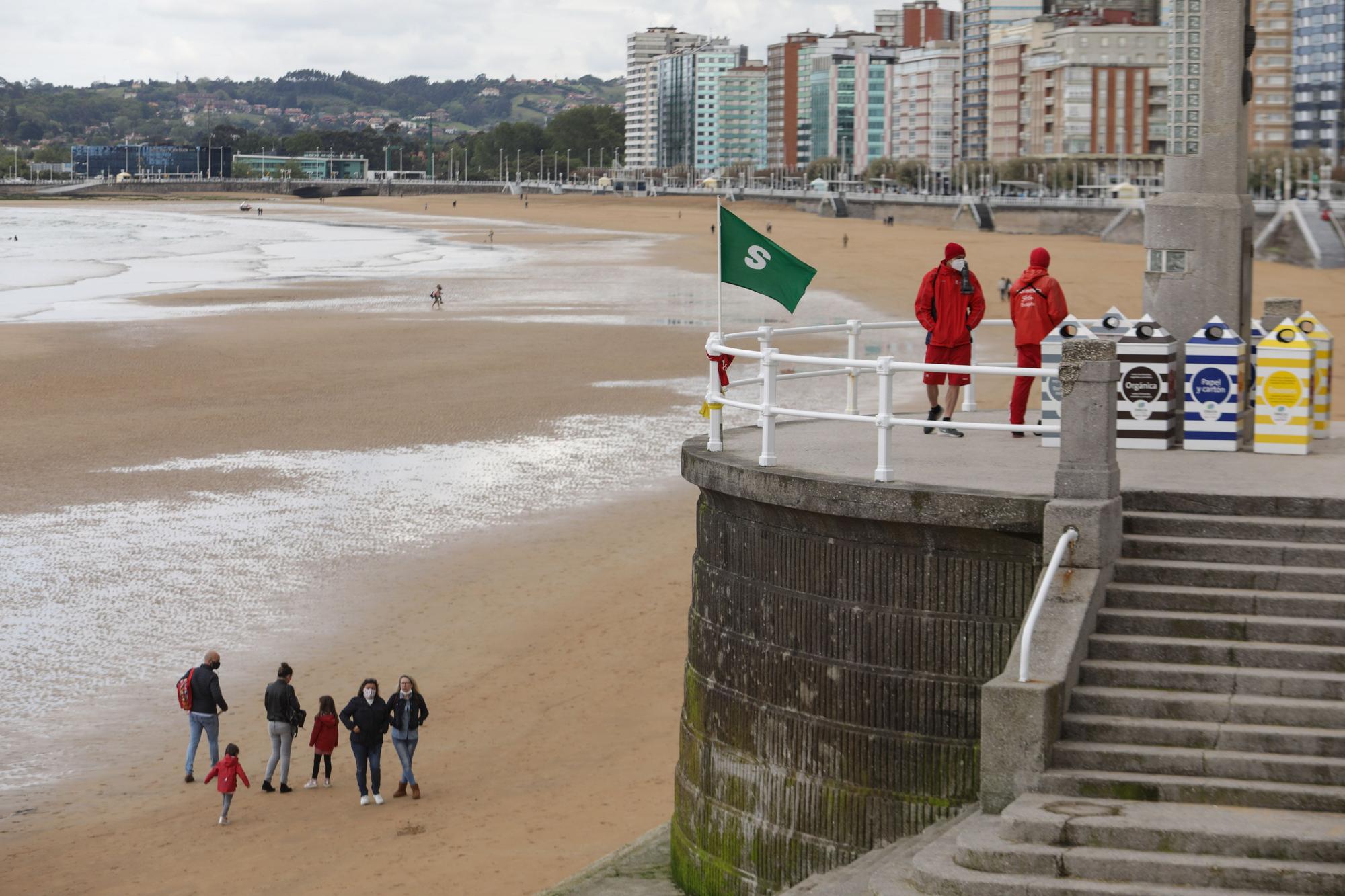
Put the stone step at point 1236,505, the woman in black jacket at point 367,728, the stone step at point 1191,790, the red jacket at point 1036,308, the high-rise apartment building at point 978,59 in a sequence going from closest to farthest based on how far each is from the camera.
→ the stone step at point 1191,790 → the stone step at point 1236,505 → the red jacket at point 1036,308 → the woman in black jacket at point 367,728 → the high-rise apartment building at point 978,59

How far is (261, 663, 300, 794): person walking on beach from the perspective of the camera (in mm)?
13328

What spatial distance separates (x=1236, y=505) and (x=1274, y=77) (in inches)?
6035

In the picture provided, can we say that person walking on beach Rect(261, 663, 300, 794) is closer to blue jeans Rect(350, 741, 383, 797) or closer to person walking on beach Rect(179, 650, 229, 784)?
person walking on beach Rect(179, 650, 229, 784)

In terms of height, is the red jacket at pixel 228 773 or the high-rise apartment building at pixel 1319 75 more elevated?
the high-rise apartment building at pixel 1319 75

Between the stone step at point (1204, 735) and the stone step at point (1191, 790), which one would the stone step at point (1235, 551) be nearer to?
the stone step at point (1204, 735)

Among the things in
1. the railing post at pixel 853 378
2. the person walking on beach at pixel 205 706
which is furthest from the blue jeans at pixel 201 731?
the railing post at pixel 853 378

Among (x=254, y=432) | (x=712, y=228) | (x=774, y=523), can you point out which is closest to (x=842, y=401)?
(x=254, y=432)

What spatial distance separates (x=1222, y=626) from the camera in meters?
7.88

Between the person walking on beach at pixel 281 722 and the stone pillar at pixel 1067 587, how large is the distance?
731 centimetres

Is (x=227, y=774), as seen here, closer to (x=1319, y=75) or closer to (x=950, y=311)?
(x=950, y=311)

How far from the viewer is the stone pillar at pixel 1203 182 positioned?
11227 mm

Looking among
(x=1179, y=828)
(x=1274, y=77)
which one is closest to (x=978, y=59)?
(x=1274, y=77)

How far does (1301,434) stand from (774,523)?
13.1 ft

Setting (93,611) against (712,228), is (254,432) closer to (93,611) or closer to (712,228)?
(93,611)
